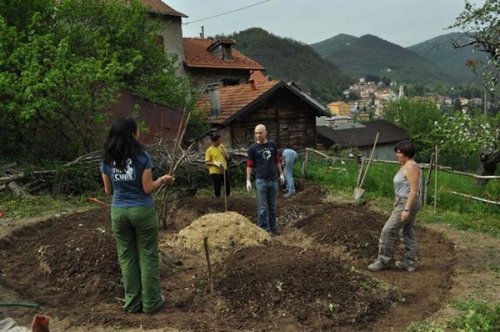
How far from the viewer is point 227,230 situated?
257 inches

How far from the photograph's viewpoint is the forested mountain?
6481 centimetres

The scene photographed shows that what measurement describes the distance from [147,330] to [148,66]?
14.3 meters

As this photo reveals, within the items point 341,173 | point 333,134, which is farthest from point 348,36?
point 341,173

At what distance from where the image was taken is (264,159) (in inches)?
270

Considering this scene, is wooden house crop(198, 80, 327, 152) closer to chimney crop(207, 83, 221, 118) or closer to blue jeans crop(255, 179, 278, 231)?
chimney crop(207, 83, 221, 118)

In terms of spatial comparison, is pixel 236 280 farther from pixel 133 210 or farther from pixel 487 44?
pixel 487 44

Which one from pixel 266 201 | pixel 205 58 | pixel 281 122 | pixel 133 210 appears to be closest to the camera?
pixel 133 210

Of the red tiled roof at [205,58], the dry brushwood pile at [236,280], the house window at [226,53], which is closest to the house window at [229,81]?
the red tiled roof at [205,58]

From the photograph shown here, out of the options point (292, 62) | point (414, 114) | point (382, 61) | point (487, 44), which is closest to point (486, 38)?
point (487, 44)

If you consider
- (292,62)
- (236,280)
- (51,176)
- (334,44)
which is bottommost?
(236,280)

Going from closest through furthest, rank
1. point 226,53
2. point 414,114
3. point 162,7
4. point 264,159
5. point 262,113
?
1. point 264,159
2. point 262,113
3. point 162,7
4. point 226,53
5. point 414,114

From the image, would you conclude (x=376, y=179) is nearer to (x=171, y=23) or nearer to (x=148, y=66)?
(x=148, y=66)

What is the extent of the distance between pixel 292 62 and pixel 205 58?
1925 inches

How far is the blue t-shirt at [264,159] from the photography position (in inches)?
271
